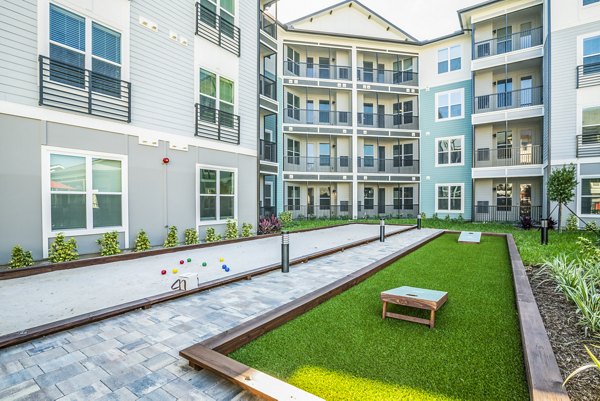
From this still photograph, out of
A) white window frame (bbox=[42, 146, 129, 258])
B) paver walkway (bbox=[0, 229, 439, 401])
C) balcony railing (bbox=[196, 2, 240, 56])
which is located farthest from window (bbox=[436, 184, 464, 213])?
white window frame (bbox=[42, 146, 129, 258])

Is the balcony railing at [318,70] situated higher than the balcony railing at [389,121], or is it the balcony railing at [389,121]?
the balcony railing at [318,70]

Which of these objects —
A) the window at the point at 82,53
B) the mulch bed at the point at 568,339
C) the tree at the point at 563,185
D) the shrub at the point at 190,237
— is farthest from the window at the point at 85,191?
the tree at the point at 563,185

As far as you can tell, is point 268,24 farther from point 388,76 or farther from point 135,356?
point 135,356

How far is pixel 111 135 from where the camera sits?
848 cm

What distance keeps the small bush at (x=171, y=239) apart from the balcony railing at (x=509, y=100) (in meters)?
20.1

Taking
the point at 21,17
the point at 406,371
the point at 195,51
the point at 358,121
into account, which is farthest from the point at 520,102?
the point at 21,17

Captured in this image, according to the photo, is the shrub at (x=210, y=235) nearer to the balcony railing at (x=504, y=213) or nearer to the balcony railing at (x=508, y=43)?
the balcony railing at (x=504, y=213)

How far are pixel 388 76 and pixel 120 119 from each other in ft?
70.8

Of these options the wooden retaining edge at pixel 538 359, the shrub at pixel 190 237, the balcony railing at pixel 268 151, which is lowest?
the wooden retaining edge at pixel 538 359

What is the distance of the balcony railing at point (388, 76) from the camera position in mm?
23853

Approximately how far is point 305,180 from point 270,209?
18.6 ft

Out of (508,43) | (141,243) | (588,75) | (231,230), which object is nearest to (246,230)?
(231,230)

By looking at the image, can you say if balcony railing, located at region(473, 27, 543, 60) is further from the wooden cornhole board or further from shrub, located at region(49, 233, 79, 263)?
shrub, located at region(49, 233, 79, 263)

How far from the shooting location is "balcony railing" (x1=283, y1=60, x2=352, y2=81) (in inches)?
902
